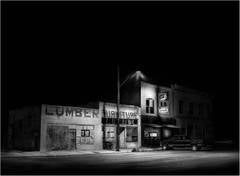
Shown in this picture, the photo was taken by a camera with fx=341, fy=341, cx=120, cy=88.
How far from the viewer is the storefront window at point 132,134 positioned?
37.1 meters

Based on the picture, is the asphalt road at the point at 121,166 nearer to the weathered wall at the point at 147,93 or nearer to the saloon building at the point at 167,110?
the saloon building at the point at 167,110

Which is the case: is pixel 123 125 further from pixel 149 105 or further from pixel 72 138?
pixel 72 138

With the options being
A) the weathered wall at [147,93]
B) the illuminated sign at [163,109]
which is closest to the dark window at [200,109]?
the weathered wall at [147,93]

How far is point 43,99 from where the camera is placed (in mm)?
46000

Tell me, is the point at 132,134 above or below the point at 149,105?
below

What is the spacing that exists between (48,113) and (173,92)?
18.3 meters

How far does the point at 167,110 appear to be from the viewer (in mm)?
39000

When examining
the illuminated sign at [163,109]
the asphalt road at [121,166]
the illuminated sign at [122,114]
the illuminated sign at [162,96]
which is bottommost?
the asphalt road at [121,166]

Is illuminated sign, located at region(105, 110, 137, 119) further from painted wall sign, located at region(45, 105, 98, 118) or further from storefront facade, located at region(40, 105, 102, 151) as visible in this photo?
painted wall sign, located at region(45, 105, 98, 118)

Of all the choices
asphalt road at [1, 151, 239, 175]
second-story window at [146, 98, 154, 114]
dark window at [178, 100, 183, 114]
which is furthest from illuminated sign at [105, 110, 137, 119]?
asphalt road at [1, 151, 239, 175]

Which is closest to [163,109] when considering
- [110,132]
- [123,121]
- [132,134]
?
[132,134]

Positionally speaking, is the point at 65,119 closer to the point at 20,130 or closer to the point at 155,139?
the point at 20,130

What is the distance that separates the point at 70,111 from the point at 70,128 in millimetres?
1565

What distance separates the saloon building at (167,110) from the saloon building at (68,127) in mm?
2616
